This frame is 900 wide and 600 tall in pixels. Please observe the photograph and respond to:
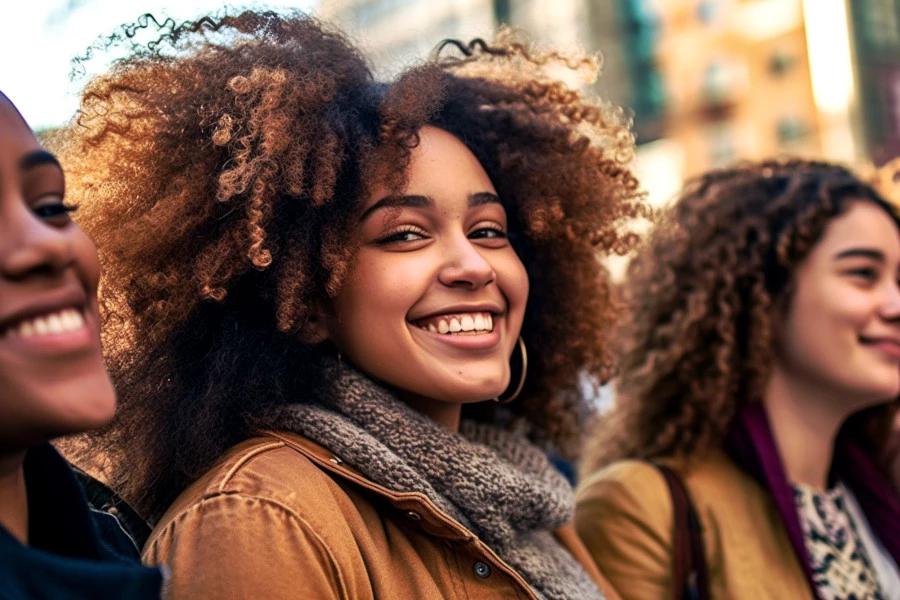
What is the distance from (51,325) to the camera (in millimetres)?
1473

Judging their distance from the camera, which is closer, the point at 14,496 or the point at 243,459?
the point at 14,496

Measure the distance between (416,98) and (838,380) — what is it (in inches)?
67.8

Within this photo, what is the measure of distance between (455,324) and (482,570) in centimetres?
55

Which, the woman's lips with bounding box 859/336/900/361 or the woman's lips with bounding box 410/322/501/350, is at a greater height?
the woman's lips with bounding box 410/322/501/350

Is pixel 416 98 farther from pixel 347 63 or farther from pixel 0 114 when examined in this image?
pixel 0 114

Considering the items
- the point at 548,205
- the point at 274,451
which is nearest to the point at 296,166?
the point at 274,451

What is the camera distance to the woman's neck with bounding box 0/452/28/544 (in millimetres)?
1560

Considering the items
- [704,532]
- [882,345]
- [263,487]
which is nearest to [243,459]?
[263,487]

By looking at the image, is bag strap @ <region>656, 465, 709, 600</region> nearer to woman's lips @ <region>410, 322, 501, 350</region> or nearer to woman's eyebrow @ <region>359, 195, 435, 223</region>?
woman's lips @ <region>410, 322, 501, 350</region>

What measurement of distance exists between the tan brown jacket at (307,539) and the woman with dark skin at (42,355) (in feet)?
0.99

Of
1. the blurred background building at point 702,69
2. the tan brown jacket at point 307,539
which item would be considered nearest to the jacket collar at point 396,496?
the tan brown jacket at point 307,539

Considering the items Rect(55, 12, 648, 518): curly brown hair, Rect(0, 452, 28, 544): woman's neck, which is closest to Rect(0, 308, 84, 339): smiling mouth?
Rect(0, 452, 28, 544): woman's neck

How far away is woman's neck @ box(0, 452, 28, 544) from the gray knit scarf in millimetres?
710

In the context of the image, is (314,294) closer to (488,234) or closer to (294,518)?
(488,234)
